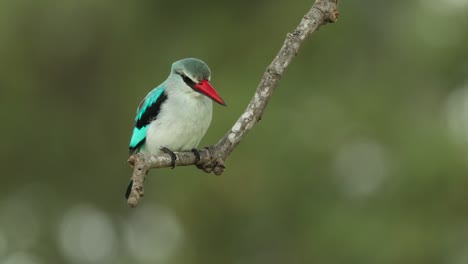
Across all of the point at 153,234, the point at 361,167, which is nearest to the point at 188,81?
the point at 361,167

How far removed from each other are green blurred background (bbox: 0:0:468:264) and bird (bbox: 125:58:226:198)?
623 cm

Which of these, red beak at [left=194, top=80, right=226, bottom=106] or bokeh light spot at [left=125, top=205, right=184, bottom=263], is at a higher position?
red beak at [left=194, top=80, right=226, bottom=106]

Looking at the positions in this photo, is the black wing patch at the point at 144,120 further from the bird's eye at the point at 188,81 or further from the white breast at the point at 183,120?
the bird's eye at the point at 188,81

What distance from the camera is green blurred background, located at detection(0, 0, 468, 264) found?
1403 cm

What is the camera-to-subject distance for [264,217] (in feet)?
50.6

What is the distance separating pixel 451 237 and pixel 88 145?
6.91m

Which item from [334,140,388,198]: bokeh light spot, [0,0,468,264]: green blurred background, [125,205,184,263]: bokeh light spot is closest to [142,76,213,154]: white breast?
[0,0,468,264]: green blurred background

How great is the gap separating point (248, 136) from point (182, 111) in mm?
7598

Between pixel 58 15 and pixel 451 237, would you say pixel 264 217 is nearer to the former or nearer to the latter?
pixel 451 237

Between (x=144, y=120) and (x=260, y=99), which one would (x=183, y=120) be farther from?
(x=260, y=99)

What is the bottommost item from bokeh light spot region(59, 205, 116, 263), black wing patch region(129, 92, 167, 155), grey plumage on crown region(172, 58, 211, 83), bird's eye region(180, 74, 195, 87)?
bokeh light spot region(59, 205, 116, 263)

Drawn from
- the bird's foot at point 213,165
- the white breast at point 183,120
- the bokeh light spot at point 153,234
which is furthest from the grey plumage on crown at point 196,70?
the bokeh light spot at point 153,234

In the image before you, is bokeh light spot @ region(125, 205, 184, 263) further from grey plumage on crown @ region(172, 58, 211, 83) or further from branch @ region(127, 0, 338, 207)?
branch @ region(127, 0, 338, 207)

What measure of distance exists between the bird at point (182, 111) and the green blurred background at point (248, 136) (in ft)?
20.5
